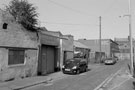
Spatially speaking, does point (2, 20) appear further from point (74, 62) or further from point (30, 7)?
point (74, 62)

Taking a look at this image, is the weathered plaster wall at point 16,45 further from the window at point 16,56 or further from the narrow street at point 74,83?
the narrow street at point 74,83

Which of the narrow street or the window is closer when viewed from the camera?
the narrow street

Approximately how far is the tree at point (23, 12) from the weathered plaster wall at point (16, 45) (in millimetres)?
670

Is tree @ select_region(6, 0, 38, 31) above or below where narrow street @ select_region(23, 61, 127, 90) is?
above

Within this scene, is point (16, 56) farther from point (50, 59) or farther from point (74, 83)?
point (50, 59)

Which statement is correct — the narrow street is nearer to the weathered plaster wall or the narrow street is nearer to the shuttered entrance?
the weathered plaster wall

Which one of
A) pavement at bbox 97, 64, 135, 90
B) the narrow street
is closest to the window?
the narrow street

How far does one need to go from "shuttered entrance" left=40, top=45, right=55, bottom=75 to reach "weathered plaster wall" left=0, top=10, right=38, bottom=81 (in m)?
1.78

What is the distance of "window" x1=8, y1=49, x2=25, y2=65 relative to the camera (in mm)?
10766

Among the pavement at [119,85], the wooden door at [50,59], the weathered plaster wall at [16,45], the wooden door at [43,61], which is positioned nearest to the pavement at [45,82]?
the pavement at [119,85]

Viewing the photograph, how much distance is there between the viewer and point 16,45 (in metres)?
11.1

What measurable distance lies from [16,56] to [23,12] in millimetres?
4022

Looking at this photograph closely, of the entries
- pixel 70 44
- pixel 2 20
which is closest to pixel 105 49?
pixel 70 44

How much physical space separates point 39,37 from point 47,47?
246cm
